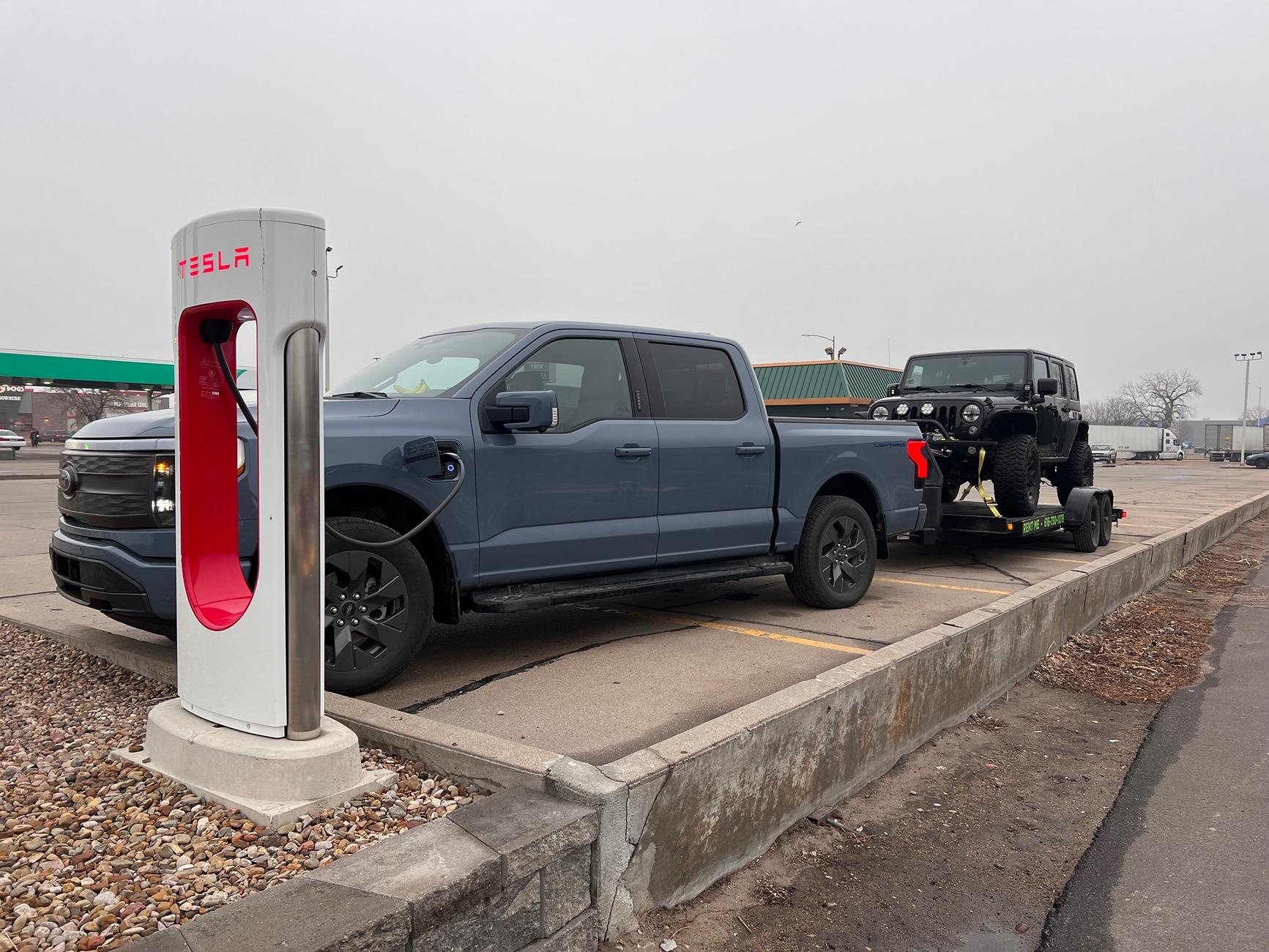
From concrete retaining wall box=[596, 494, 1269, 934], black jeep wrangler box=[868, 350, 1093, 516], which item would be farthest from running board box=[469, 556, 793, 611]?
black jeep wrangler box=[868, 350, 1093, 516]

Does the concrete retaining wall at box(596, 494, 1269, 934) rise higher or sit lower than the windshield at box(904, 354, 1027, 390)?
lower

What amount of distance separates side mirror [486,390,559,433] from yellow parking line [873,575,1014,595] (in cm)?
477

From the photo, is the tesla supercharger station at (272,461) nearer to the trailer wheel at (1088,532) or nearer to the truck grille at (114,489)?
the truck grille at (114,489)

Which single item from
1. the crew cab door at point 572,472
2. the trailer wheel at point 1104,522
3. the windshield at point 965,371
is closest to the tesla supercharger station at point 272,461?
the crew cab door at point 572,472

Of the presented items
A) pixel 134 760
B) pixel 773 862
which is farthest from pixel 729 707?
pixel 134 760

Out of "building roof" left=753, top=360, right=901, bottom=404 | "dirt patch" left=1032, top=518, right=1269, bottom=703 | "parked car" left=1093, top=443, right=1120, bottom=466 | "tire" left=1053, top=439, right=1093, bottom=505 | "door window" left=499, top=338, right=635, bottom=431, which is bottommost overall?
"dirt patch" left=1032, top=518, right=1269, bottom=703

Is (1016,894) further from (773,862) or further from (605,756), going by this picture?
(605,756)

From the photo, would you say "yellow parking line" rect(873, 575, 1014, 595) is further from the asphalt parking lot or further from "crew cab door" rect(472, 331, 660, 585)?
"crew cab door" rect(472, 331, 660, 585)

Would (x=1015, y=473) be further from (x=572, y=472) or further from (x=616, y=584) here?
(x=572, y=472)

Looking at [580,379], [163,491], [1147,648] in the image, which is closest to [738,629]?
[580,379]

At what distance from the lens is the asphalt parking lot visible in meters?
4.25

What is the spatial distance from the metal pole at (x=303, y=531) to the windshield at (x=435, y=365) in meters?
1.68

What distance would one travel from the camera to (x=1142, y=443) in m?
70.9

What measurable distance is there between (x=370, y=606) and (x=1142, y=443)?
77409 mm
